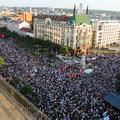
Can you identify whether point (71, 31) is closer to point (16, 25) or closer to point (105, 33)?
point (105, 33)

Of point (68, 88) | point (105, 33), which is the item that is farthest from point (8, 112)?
point (105, 33)

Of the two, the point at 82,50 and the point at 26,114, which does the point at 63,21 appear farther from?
the point at 26,114

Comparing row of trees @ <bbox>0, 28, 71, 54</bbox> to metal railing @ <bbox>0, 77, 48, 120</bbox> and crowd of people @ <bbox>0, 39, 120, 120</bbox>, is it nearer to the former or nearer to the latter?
crowd of people @ <bbox>0, 39, 120, 120</bbox>

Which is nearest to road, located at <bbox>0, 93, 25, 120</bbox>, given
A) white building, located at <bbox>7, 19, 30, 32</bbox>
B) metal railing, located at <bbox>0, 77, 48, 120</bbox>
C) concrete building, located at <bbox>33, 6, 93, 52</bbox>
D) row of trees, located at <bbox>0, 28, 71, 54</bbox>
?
metal railing, located at <bbox>0, 77, 48, 120</bbox>

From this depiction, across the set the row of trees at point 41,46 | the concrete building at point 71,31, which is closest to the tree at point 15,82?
the row of trees at point 41,46

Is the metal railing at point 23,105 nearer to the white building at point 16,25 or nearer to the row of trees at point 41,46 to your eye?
the row of trees at point 41,46

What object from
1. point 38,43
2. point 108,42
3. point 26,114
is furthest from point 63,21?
point 26,114

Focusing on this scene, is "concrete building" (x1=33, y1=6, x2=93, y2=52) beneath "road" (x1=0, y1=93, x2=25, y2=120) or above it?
beneath
